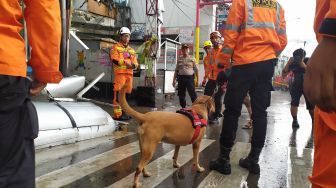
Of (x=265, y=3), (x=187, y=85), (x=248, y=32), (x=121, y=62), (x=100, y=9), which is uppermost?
(x=100, y=9)

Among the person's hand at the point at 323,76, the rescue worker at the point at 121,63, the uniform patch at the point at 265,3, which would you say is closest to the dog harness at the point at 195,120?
the uniform patch at the point at 265,3

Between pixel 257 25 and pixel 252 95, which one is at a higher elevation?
pixel 257 25

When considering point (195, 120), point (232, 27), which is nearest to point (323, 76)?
point (195, 120)

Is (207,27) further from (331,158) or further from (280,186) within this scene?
(331,158)

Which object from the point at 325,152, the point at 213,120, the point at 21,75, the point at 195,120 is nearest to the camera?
the point at 325,152

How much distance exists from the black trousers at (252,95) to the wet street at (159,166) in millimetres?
485

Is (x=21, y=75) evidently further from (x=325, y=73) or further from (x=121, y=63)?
(x=121, y=63)

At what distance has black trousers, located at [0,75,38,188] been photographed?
76.0 inches

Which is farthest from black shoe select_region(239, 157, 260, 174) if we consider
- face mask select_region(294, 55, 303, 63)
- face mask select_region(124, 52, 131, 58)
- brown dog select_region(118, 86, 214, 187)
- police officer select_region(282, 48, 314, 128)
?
face mask select_region(124, 52, 131, 58)

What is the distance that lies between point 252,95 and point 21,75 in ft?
10.7

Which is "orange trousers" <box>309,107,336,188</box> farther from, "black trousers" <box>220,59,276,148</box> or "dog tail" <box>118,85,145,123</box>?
"black trousers" <box>220,59,276,148</box>

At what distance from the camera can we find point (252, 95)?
470 centimetres

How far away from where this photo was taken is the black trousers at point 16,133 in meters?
1.93

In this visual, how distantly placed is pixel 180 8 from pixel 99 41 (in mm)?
13313
